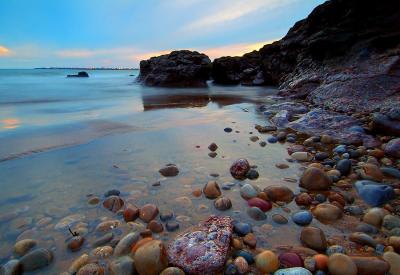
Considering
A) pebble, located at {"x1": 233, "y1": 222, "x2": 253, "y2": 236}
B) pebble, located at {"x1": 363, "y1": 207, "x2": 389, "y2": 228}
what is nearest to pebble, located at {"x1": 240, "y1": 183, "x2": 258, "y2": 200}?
pebble, located at {"x1": 233, "y1": 222, "x2": 253, "y2": 236}

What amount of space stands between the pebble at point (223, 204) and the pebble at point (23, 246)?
1315 millimetres

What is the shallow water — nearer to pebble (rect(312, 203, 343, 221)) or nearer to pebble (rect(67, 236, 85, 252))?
pebble (rect(67, 236, 85, 252))

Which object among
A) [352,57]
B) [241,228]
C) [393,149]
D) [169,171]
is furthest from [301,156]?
[352,57]

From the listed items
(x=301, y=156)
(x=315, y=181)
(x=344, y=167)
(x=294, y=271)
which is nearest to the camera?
(x=294, y=271)

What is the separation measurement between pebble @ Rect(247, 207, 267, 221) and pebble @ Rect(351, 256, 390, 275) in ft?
2.21

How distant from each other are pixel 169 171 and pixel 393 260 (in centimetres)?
198

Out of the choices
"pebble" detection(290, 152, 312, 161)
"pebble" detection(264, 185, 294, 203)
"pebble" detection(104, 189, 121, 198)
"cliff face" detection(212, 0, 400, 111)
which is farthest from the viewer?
"cliff face" detection(212, 0, 400, 111)

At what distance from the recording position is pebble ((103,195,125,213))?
7.05ft

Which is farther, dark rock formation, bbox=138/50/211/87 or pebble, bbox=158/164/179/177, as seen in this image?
dark rock formation, bbox=138/50/211/87

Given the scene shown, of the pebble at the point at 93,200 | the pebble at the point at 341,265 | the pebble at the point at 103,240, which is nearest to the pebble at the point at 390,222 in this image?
the pebble at the point at 341,265

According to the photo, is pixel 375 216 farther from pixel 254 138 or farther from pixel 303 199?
pixel 254 138

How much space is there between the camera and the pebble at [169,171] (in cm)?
279

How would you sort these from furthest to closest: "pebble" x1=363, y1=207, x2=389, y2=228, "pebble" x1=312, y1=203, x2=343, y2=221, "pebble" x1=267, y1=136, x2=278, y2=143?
"pebble" x1=267, y1=136, x2=278, y2=143, "pebble" x1=312, y1=203, x2=343, y2=221, "pebble" x1=363, y1=207, x2=389, y2=228

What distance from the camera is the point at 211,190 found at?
7.74 ft
